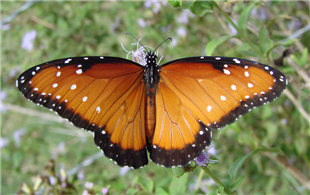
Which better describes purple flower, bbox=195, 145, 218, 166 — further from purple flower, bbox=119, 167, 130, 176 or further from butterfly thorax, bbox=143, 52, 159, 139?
purple flower, bbox=119, 167, 130, 176

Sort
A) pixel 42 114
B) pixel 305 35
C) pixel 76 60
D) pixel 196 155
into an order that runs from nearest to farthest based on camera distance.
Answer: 1. pixel 196 155
2. pixel 76 60
3. pixel 305 35
4. pixel 42 114

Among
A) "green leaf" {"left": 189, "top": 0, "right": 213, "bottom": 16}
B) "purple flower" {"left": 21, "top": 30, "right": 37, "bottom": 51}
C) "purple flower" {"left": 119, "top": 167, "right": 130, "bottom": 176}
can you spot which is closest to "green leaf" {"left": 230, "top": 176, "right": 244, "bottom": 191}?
"green leaf" {"left": 189, "top": 0, "right": 213, "bottom": 16}

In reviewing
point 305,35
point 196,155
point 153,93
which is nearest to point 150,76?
point 153,93

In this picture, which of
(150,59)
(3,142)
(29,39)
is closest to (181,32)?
(150,59)

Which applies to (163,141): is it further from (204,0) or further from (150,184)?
(204,0)

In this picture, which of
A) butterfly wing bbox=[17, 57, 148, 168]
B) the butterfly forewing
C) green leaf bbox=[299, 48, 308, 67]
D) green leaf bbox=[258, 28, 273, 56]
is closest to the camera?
the butterfly forewing
